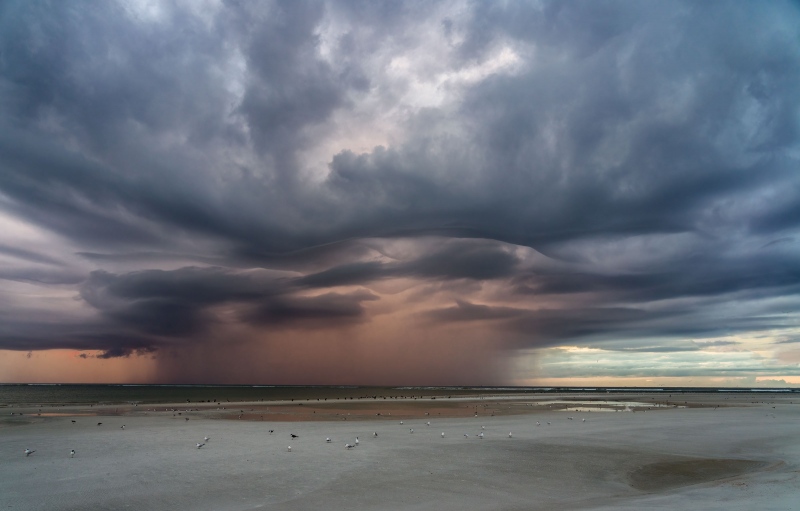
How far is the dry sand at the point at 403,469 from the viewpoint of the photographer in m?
18.4

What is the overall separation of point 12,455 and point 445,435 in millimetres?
27508

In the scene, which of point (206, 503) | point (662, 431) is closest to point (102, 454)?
point (206, 503)

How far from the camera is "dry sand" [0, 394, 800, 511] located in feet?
60.2

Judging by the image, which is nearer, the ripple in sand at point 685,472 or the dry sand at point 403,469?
the dry sand at point 403,469

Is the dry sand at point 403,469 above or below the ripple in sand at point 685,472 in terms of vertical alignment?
above

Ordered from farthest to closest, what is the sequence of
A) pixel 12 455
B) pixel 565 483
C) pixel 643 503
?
pixel 12 455 < pixel 565 483 < pixel 643 503

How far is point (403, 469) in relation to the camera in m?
24.0

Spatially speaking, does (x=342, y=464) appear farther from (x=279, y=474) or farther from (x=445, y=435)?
(x=445, y=435)

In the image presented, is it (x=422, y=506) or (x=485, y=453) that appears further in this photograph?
(x=485, y=453)

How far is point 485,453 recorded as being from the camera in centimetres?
2850

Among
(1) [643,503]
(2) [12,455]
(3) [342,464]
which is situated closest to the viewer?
(1) [643,503]

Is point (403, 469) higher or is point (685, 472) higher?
point (403, 469)

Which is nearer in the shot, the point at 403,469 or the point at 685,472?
the point at 403,469

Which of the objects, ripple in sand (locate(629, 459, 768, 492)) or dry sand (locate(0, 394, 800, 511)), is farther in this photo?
ripple in sand (locate(629, 459, 768, 492))
